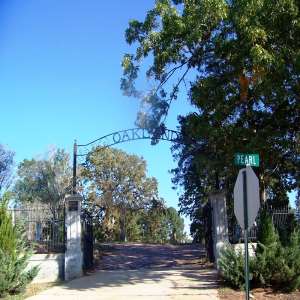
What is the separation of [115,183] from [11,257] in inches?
1433

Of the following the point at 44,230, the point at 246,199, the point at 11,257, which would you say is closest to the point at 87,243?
the point at 44,230

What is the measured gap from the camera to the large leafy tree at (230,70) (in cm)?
1505

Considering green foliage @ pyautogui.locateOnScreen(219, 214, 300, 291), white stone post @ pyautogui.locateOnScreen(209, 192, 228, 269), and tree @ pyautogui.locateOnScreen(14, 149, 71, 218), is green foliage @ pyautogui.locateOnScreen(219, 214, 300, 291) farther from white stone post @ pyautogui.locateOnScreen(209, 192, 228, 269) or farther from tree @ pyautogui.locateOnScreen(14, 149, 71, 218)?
tree @ pyautogui.locateOnScreen(14, 149, 71, 218)

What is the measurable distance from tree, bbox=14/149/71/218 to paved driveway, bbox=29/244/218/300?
2153cm

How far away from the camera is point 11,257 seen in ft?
49.8

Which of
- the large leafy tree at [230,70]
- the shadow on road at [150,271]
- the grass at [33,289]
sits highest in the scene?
the large leafy tree at [230,70]

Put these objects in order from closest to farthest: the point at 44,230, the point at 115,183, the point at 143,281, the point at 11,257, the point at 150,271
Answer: the point at 11,257, the point at 143,281, the point at 44,230, the point at 150,271, the point at 115,183

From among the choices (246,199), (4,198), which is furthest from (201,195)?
(246,199)

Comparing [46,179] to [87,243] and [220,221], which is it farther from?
[220,221]

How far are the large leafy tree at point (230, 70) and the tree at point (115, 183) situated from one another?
3198 centimetres

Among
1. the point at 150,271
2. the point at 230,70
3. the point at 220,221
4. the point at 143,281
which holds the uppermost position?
the point at 230,70

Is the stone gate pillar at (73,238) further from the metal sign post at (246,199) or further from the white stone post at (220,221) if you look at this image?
the metal sign post at (246,199)

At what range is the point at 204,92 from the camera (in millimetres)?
16672

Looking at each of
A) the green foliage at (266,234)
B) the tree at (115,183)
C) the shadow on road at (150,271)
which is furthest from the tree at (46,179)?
→ the green foliage at (266,234)
